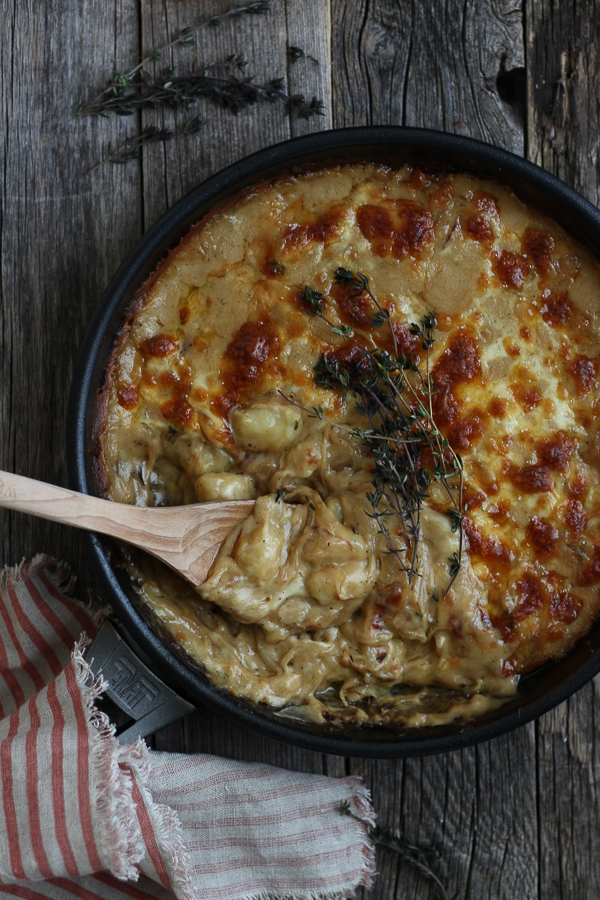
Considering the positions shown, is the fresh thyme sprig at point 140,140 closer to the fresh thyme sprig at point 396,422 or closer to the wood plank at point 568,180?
the fresh thyme sprig at point 396,422

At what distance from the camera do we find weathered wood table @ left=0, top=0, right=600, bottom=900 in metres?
2.40

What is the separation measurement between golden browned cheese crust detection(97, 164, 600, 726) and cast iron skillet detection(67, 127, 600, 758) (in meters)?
0.06

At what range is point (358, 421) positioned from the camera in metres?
2.07

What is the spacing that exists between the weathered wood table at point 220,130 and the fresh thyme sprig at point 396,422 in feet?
2.51

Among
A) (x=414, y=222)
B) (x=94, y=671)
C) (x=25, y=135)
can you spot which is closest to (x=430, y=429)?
(x=414, y=222)

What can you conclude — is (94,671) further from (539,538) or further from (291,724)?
(539,538)

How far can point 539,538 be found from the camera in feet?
6.75

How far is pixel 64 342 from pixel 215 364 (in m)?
0.65

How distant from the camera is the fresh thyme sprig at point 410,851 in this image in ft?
7.96

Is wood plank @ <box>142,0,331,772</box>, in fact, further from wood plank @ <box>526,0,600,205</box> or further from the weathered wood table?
wood plank @ <box>526,0,600,205</box>

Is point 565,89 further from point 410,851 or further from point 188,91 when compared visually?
point 410,851

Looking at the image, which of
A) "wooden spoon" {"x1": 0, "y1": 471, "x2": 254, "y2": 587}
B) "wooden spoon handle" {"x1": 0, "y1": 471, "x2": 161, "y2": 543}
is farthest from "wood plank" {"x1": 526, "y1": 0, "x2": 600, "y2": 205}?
"wooden spoon handle" {"x1": 0, "y1": 471, "x2": 161, "y2": 543}

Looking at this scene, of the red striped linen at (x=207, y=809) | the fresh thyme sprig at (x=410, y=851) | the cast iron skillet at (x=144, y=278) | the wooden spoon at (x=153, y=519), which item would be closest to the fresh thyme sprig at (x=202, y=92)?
the cast iron skillet at (x=144, y=278)

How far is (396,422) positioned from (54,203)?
134cm
